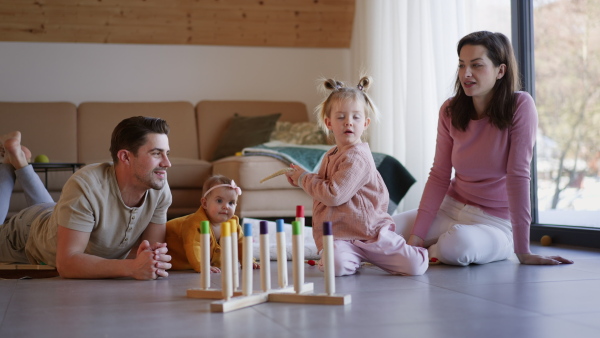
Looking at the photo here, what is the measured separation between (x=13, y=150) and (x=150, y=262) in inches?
38.3

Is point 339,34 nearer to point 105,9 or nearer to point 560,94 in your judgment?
point 105,9

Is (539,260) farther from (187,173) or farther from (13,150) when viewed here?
(187,173)

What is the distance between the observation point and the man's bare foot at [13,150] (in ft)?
9.14

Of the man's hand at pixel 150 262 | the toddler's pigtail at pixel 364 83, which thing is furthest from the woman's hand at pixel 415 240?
the man's hand at pixel 150 262

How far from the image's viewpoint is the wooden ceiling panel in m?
5.12

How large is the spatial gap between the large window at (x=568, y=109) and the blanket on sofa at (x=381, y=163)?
73 centimetres

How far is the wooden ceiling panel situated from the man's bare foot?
2507 mm

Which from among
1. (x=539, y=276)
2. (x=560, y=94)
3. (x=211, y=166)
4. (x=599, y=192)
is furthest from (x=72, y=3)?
(x=539, y=276)

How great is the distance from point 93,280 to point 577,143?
8.35 ft

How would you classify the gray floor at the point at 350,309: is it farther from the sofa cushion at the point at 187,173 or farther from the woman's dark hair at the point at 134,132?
the sofa cushion at the point at 187,173

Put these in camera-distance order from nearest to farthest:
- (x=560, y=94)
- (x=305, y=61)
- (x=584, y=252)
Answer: (x=584, y=252), (x=560, y=94), (x=305, y=61)

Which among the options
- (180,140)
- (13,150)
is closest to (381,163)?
(180,140)

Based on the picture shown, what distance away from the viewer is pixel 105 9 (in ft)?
16.9

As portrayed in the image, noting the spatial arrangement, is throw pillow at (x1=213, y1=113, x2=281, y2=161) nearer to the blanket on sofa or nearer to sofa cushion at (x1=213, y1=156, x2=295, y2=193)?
the blanket on sofa
